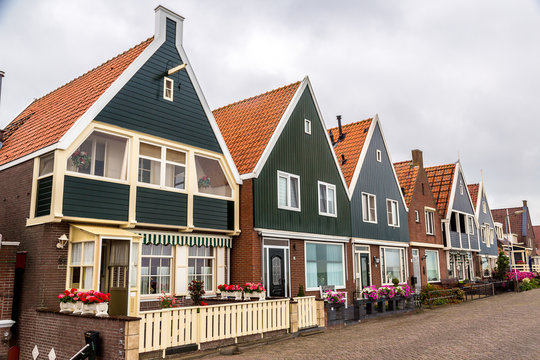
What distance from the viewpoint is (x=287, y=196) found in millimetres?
20719

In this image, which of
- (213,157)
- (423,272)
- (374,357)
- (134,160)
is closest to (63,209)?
(134,160)

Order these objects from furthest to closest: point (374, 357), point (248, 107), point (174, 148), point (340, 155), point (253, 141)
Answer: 1. point (340, 155)
2. point (248, 107)
3. point (253, 141)
4. point (174, 148)
5. point (374, 357)

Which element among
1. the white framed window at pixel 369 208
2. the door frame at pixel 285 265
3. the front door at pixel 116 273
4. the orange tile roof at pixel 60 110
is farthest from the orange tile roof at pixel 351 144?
the front door at pixel 116 273

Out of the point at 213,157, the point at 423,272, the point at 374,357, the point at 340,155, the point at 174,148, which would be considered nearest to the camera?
the point at 374,357

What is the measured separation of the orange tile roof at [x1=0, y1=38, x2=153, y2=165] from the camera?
14781mm

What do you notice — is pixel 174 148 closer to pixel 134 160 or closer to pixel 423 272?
pixel 134 160

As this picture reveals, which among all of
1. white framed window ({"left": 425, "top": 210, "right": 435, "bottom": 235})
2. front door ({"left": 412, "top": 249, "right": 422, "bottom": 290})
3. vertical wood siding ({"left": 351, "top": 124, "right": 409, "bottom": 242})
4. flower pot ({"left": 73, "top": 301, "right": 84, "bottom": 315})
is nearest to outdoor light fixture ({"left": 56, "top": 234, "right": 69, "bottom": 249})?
flower pot ({"left": 73, "top": 301, "right": 84, "bottom": 315})

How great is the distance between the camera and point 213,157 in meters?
18.2

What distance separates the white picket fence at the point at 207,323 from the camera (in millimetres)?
11430

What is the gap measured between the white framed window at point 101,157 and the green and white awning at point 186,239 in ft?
7.08

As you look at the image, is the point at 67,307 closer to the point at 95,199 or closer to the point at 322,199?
the point at 95,199

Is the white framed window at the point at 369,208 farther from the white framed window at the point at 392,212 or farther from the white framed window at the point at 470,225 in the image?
the white framed window at the point at 470,225

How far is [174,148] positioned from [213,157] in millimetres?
1912

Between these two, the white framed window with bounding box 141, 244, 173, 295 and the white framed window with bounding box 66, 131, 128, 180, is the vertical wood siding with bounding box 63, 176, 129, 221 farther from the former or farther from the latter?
the white framed window with bounding box 141, 244, 173, 295
